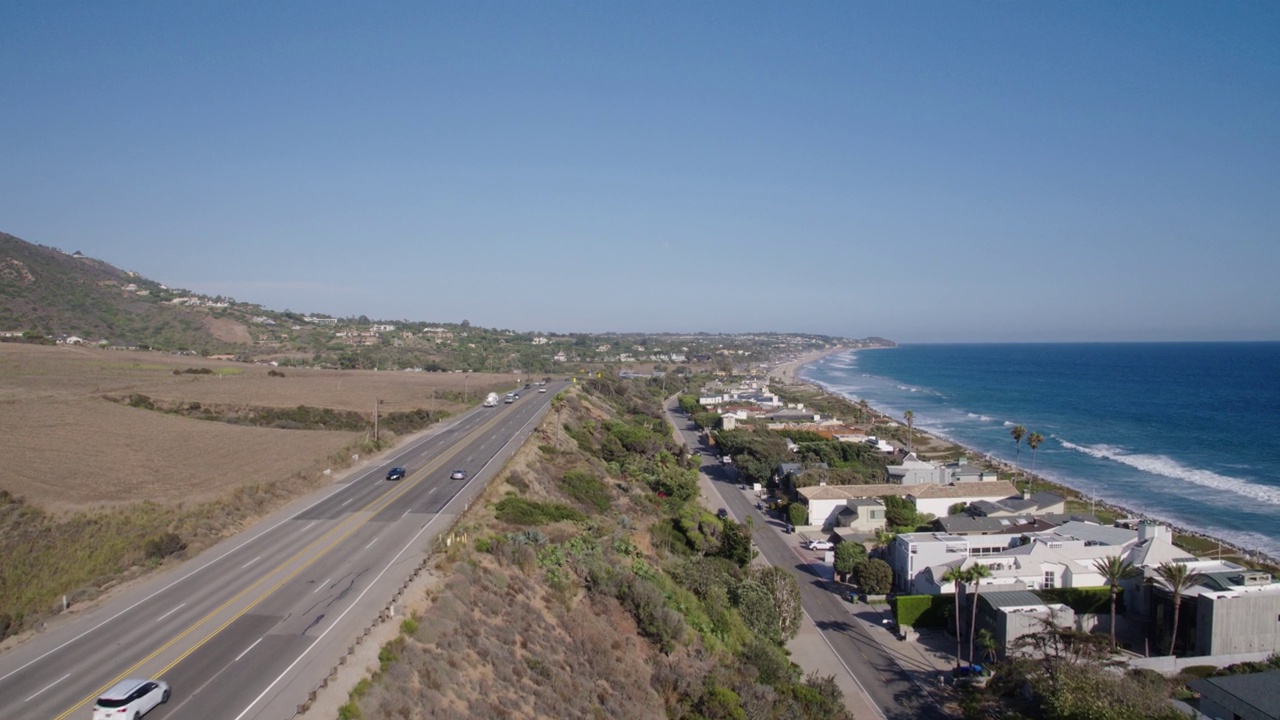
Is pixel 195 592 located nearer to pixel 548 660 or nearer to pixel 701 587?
pixel 548 660

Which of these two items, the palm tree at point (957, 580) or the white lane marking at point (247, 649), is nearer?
the white lane marking at point (247, 649)

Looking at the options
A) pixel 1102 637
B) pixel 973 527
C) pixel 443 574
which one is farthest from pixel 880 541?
pixel 443 574

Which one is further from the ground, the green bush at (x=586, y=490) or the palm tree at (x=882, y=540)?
the green bush at (x=586, y=490)

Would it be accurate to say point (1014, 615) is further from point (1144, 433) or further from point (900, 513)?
point (1144, 433)

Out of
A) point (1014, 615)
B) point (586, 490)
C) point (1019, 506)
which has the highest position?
point (586, 490)

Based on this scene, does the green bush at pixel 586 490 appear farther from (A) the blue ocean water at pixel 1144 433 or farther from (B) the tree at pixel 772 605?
(A) the blue ocean water at pixel 1144 433

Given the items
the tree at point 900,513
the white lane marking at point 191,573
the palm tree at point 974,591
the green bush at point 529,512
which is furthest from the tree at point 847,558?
the white lane marking at point 191,573

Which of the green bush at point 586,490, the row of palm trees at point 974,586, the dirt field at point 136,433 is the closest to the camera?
the row of palm trees at point 974,586

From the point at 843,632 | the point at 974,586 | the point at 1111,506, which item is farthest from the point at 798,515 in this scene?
the point at 1111,506
